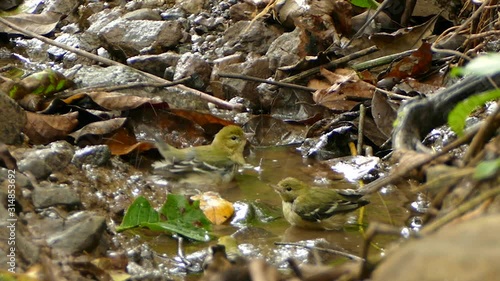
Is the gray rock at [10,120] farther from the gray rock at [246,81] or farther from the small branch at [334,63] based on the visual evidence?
the small branch at [334,63]

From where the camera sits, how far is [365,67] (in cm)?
742

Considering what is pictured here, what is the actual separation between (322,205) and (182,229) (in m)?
1.03

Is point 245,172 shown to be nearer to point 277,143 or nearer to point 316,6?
point 277,143

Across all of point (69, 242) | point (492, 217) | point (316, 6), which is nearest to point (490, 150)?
point (492, 217)

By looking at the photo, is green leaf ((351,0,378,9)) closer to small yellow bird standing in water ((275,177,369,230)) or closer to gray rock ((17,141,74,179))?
small yellow bird standing in water ((275,177,369,230))

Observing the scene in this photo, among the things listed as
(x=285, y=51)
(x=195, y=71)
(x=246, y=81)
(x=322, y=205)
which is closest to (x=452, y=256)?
(x=322, y=205)

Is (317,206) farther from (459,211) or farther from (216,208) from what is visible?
(459,211)

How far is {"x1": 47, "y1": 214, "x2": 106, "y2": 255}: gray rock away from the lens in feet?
12.8

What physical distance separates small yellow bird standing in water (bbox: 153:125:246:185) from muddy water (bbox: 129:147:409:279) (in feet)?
0.43

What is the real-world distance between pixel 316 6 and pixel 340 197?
354cm

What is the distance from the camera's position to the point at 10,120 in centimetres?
565

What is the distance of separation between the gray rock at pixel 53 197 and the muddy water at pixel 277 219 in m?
0.46

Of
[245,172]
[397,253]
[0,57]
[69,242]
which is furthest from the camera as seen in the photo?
[0,57]

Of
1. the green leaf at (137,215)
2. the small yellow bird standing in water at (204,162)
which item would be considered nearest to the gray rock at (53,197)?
the green leaf at (137,215)
